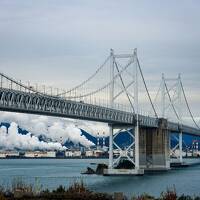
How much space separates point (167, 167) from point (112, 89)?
21.7m

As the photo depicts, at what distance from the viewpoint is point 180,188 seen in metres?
58.5

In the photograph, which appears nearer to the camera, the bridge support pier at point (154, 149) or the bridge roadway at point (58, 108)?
the bridge roadway at point (58, 108)

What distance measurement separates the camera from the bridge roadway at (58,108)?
49.8 meters

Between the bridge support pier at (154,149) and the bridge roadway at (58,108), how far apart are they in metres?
5.95

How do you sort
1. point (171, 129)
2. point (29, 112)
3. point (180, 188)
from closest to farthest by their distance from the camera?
1. point (29, 112)
2. point (180, 188)
3. point (171, 129)

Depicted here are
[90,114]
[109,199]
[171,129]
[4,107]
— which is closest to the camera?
[109,199]

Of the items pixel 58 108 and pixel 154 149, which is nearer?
pixel 58 108

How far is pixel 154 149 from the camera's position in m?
93.1

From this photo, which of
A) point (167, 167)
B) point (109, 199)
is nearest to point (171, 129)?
point (167, 167)

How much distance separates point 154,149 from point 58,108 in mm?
35172

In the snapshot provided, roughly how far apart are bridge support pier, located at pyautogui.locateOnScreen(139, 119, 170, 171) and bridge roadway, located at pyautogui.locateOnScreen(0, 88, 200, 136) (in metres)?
5.95

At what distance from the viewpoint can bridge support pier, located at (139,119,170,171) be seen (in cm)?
9200

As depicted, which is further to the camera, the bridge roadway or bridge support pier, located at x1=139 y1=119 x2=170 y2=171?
bridge support pier, located at x1=139 y1=119 x2=170 y2=171

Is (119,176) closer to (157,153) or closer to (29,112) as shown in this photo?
(157,153)
